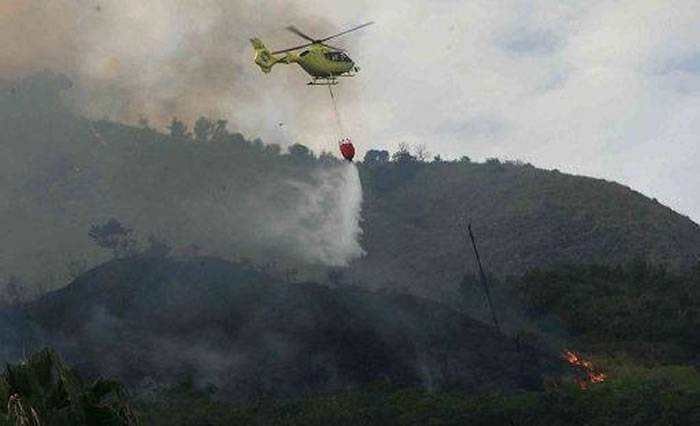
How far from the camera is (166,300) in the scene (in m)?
103

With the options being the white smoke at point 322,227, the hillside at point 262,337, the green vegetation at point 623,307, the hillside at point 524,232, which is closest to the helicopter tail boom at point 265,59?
the hillside at point 262,337

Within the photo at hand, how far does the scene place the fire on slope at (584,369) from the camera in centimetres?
7944

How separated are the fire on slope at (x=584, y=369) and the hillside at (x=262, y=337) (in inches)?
78.6

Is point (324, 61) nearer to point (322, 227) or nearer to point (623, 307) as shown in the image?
point (623, 307)

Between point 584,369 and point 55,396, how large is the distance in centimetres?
6560

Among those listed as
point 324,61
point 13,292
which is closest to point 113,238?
point 13,292

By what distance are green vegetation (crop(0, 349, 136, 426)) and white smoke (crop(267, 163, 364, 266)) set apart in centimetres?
13240

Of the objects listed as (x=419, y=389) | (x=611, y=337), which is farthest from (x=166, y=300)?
(x=611, y=337)

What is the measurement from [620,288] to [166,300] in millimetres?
45339

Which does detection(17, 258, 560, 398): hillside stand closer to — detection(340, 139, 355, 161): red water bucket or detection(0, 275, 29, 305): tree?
detection(340, 139, 355, 161): red water bucket

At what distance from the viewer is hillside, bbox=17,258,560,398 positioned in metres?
82.2

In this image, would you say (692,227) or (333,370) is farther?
(692,227)

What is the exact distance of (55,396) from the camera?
75.7 feet

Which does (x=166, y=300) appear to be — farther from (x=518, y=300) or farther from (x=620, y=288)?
(x=620, y=288)
